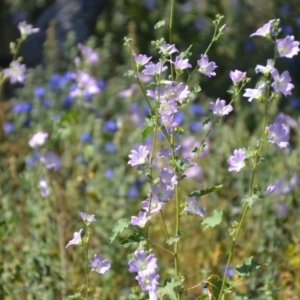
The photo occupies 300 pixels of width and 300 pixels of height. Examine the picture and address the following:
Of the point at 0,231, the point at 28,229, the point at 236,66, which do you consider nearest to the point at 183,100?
the point at 0,231

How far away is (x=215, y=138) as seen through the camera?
4.42 meters

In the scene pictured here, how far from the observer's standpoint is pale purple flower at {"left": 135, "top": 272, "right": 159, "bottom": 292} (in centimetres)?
151

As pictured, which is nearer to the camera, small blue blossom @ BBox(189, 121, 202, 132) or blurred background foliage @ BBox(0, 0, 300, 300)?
blurred background foliage @ BBox(0, 0, 300, 300)

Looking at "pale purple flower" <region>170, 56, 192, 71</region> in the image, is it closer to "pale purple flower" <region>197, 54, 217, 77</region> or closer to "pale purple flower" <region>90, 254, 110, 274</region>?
"pale purple flower" <region>197, 54, 217, 77</region>

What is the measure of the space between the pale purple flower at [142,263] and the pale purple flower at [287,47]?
0.46 metres

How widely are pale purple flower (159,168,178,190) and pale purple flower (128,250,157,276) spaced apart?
0.48ft

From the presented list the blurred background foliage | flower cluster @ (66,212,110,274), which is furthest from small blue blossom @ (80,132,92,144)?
flower cluster @ (66,212,110,274)

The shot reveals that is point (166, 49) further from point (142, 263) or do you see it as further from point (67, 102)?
point (67, 102)

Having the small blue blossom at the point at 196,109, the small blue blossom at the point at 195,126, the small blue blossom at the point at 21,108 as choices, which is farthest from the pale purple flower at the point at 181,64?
the small blue blossom at the point at 196,109

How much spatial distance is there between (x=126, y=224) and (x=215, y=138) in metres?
2.85

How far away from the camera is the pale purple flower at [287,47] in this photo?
1.57 meters

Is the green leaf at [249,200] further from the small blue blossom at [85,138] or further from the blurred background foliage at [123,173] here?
the small blue blossom at [85,138]

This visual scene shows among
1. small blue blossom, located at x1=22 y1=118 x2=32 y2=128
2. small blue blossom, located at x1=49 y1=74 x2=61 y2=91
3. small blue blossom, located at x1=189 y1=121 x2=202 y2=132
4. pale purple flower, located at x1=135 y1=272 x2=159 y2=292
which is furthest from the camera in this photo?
small blue blossom, located at x1=22 y1=118 x2=32 y2=128

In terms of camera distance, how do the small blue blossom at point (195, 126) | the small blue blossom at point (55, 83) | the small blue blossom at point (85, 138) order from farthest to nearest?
1. the small blue blossom at point (55, 83)
2. the small blue blossom at point (195, 126)
3. the small blue blossom at point (85, 138)
